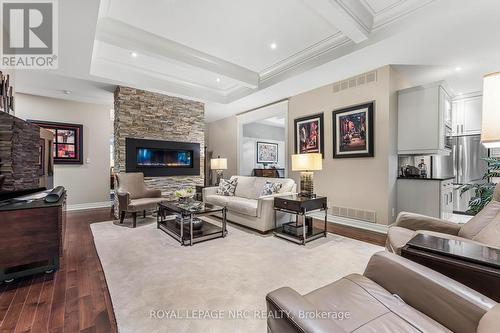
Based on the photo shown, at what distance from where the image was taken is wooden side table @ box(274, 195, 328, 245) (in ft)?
10.5

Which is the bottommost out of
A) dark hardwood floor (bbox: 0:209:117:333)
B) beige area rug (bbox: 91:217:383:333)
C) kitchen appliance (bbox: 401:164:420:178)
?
dark hardwood floor (bbox: 0:209:117:333)

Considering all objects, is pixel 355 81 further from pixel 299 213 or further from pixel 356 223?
pixel 299 213

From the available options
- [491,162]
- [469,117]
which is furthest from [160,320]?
[469,117]

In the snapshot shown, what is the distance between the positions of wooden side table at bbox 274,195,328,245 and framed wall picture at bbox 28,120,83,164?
206 inches

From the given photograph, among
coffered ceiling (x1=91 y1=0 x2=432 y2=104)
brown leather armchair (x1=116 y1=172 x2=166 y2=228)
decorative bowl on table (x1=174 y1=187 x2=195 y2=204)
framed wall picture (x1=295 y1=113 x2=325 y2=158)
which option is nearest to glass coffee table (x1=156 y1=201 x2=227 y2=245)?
decorative bowl on table (x1=174 y1=187 x2=195 y2=204)

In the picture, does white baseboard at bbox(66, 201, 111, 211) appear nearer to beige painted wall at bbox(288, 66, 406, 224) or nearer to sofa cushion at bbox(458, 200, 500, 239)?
beige painted wall at bbox(288, 66, 406, 224)

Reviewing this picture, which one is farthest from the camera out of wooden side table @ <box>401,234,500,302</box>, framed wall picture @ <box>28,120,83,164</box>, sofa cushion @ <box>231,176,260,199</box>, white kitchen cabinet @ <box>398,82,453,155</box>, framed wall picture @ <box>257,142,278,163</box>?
framed wall picture @ <box>257,142,278,163</box>

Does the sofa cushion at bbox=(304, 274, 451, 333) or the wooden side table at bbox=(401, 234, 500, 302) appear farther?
the wooden side table at bbox=(401, 234, 500, 302)

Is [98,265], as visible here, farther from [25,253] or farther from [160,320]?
[160,320]

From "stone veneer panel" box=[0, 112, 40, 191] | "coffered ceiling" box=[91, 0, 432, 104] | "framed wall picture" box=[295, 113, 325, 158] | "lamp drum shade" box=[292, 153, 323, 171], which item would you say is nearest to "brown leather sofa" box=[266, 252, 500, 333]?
"lamp drum shade" box=[292, 153, 323, 171]

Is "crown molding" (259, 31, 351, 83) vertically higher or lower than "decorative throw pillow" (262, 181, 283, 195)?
higher

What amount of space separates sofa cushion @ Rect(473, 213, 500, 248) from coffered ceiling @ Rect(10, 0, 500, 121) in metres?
2.28

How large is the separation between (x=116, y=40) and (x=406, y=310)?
4119 mm

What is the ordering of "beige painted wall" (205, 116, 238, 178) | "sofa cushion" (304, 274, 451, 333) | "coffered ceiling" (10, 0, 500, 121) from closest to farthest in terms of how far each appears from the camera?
"sofa cushion" (304, 274, 451, 333) → "coffered ceiling" (10, 0, 500, 121) → "beige painted wall" (205, 116, 238, 178)
